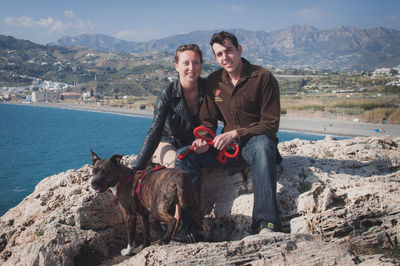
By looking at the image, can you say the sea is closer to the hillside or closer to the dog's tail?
the dog's tail

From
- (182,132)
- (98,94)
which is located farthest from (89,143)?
(98,94)

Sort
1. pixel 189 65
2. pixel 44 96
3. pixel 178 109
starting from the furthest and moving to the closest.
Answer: pixel 44 96
pixel 178 109
pixel 189 65

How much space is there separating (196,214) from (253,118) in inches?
60.2

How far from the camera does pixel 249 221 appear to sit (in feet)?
14.1

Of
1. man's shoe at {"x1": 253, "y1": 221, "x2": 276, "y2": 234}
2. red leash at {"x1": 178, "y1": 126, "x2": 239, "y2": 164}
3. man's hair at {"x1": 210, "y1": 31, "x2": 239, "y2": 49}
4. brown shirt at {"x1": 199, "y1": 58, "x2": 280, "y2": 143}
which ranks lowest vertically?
man's shoe at {"x1": 253, "y1": 221, "x2": 276, "y2": 234}

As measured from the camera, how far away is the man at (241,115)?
12.7ft

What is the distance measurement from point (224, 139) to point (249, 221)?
1139mm

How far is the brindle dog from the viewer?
349 centimetres

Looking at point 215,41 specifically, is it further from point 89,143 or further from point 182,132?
point 89,143

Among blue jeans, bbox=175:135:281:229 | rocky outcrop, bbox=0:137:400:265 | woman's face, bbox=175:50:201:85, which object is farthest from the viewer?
woman's face, bbox=175:50:201:85

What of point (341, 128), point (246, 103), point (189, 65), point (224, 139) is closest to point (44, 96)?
point (341, 128)

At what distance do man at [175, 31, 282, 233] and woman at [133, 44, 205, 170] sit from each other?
21 centimetres

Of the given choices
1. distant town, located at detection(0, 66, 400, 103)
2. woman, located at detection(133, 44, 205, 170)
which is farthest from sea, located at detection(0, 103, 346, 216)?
distant town, located at detection(0, 66, 400, 103)

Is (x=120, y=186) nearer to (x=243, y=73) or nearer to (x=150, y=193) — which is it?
(x=150, y=193)
